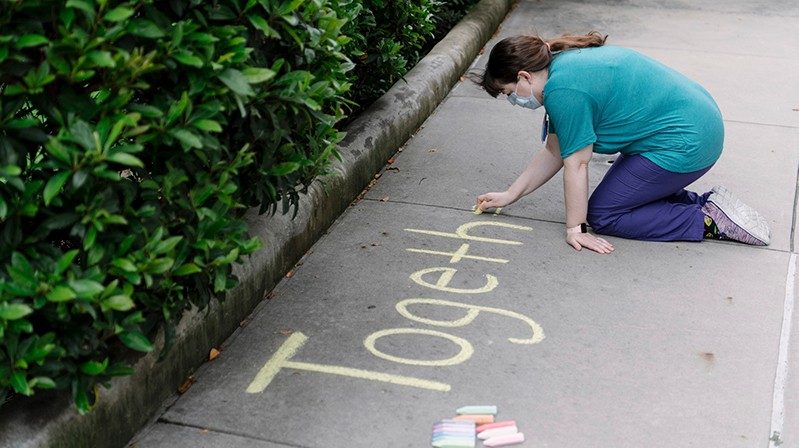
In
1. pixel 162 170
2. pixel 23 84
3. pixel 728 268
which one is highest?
pixel 23 84

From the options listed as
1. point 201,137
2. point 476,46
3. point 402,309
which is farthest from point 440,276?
point 476,46

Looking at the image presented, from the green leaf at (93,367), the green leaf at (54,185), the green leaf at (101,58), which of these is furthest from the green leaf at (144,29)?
the green leaf at (93,367)

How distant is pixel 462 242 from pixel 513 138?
1.61 metres

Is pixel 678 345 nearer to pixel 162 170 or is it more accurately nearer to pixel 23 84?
pixel 162 170

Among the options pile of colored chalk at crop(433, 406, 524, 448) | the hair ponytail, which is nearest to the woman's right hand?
the hair ponytail

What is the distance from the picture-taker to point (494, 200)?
5102mm

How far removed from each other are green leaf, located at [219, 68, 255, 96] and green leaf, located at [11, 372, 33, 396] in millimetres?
1013

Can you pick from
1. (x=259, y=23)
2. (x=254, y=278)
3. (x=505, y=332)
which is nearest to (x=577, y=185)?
(x=505, y=332)

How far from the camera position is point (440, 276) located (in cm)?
443

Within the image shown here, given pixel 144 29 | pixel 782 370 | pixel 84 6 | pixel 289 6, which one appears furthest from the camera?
pixel 782 370

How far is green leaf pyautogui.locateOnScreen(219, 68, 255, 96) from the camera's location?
2.95m

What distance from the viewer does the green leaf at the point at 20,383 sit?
2646mm

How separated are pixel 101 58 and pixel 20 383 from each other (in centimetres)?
90

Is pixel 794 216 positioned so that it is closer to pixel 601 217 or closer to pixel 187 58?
pixel 601 217
